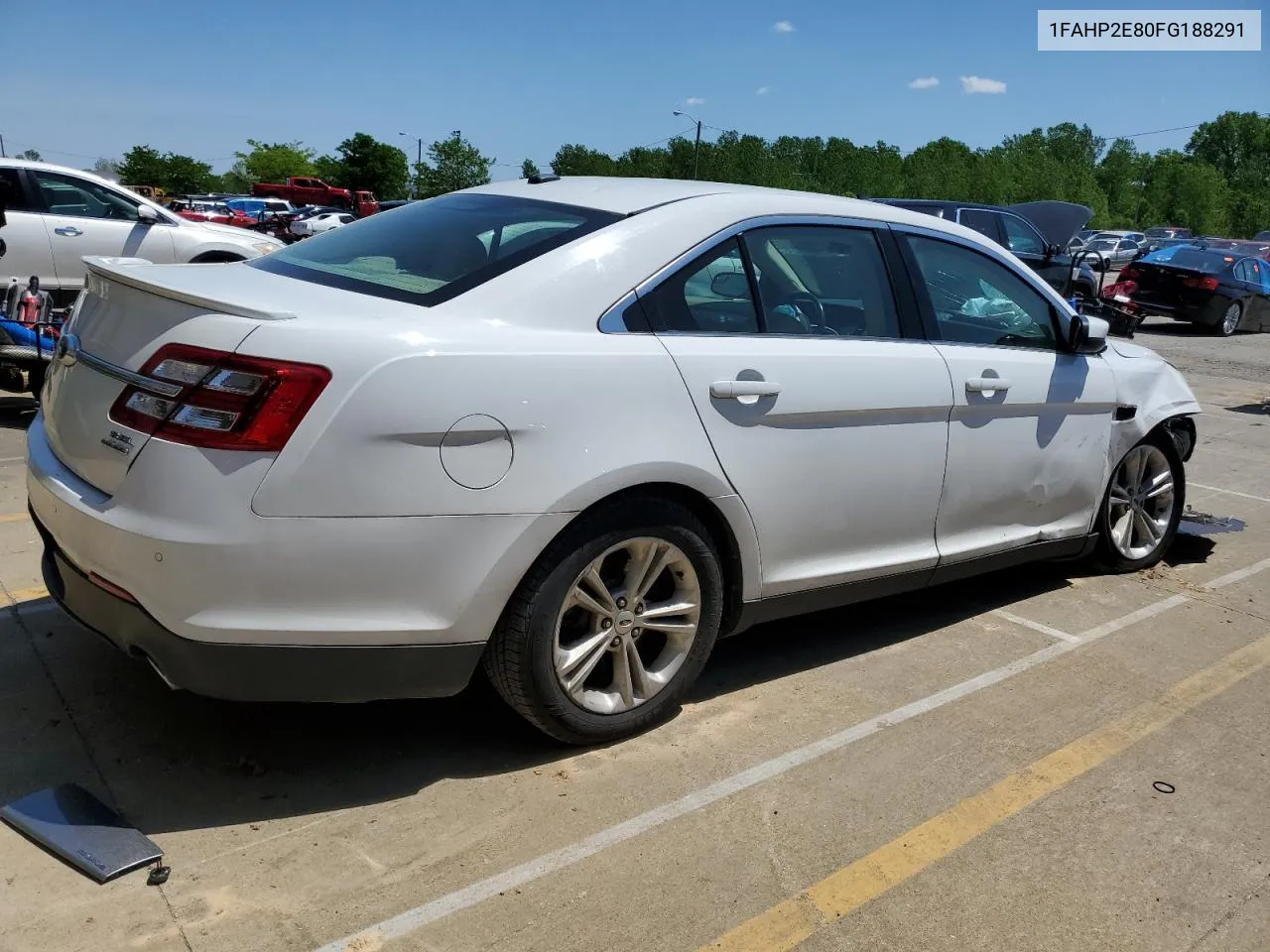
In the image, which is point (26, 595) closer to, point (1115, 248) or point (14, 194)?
point (14, 194)

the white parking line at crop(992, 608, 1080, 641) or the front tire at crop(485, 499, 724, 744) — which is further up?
the front tire at crop(485, 499, 724, 744)

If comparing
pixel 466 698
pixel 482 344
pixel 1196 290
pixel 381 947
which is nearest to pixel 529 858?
pixel 381 947

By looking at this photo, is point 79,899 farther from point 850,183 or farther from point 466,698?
point 850,183

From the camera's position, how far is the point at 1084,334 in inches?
182

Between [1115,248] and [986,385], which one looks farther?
[1115,248]

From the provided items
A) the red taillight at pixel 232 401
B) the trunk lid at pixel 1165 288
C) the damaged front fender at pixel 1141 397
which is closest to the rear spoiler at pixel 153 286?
the red taillight at pixel 232 401

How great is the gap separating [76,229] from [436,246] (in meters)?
7.51

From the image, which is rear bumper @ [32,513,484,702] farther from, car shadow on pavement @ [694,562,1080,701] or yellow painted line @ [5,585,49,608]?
yellow painted line @ [5,585,49,608]

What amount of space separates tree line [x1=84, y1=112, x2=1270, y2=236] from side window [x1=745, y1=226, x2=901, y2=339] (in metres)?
29.9

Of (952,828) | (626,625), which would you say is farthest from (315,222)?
(952,828)

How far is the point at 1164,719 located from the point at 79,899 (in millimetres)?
3396

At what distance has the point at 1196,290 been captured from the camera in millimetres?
18984

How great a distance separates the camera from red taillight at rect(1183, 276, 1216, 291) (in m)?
18.9

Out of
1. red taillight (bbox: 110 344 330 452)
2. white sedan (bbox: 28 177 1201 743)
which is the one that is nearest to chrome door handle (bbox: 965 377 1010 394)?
white sedan (bbox: 28 177 1201 743)
